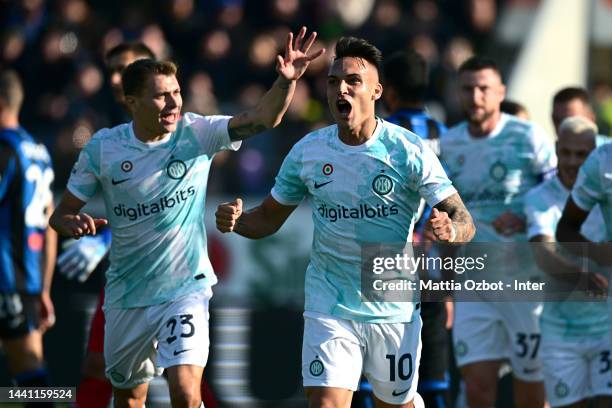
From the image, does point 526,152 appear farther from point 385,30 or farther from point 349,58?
point 385,30

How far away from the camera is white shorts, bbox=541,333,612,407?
33.8ft

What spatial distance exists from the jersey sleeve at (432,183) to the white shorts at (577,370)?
257cm

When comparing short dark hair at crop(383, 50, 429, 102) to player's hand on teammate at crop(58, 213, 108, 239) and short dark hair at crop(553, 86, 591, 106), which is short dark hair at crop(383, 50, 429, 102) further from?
player's hand on teammate at crop(58, 213, 108, 239)

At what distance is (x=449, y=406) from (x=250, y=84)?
765 cm

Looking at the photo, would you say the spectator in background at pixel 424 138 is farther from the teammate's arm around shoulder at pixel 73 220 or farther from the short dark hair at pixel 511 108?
the teammate's arm around shoulder at pixel 73 220

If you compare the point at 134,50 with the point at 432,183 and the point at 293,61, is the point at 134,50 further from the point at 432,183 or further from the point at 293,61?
the point at 432,183

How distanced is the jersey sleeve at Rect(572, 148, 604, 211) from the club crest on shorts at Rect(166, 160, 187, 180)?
263 cm

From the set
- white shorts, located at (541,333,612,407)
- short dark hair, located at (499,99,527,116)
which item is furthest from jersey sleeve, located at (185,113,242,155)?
short dark hair, located at (499,99,527,116)

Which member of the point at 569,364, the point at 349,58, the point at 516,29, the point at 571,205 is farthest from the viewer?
the point at 516,29

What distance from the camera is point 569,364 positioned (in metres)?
10.4

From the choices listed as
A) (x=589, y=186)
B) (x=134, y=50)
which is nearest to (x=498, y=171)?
(x=589, y=186)

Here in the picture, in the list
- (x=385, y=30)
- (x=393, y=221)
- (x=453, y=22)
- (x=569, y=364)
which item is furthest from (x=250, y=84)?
(x=393, y=221)

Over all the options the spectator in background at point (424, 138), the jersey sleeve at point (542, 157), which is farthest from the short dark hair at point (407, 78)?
the jersey sleeve at point (542, 157)
